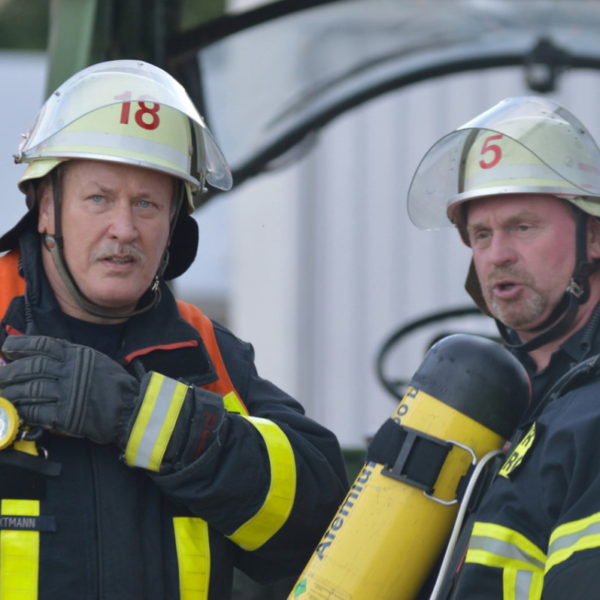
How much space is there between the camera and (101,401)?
2.98 m

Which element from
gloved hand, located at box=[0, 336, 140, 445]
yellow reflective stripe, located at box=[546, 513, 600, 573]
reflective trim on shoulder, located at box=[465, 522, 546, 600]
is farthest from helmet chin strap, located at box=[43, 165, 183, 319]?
yellow reflective stripe, located at box=[546, 513, 600, 573]

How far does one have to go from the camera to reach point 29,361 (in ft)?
9.77

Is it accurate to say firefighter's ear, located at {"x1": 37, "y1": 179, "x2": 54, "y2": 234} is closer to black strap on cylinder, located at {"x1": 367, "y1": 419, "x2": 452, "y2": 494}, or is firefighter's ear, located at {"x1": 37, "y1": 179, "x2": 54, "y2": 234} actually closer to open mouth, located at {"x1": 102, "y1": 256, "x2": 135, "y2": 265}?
open mouth, located at {"x1": 102, "y1": 256, "x2": 135, "y2": 265}

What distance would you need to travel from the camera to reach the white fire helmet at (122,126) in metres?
3.23

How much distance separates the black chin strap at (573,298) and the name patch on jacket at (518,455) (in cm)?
42

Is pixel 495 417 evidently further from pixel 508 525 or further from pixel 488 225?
pixel 488 225

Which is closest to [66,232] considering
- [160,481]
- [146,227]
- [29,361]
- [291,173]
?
[146,227]

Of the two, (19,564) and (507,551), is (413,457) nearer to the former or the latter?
(507,551)

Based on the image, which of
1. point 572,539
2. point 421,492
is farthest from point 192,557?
point 572,539

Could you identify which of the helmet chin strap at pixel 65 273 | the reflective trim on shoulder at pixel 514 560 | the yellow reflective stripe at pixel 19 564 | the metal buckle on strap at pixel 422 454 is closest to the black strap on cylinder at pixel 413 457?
the metal buckle on strap at pixel 422 454

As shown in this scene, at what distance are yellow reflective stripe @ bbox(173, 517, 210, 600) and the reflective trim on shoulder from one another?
2.01 feet

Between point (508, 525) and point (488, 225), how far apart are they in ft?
2.91

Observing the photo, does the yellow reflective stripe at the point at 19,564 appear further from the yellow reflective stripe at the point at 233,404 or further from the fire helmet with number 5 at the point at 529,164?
the fire helmet with number 5 at the point at 529,164

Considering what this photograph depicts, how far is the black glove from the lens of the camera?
2.95m
